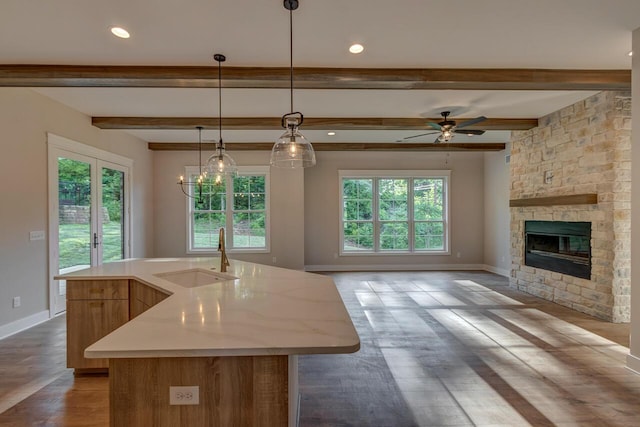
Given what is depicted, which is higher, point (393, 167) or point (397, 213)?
point (393, 167)

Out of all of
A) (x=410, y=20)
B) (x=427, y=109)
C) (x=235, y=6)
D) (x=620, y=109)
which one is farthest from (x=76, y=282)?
(x=620, y=109)

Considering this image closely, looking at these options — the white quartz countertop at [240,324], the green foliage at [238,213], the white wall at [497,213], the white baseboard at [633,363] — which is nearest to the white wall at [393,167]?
the white wall at [497,213]

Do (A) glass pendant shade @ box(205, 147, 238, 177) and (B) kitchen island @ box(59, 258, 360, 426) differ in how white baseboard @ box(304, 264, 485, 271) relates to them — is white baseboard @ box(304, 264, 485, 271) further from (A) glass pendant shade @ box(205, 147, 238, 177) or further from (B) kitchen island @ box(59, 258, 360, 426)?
(B) kitchen island @ box(59, 258, 360, 426)

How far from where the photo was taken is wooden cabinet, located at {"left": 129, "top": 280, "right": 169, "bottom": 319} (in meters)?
2.40

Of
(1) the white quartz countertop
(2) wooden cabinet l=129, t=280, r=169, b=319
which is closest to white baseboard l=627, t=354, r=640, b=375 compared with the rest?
(1) the white quartz countertop

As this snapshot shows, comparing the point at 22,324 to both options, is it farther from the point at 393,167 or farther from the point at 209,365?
the point at 393,167

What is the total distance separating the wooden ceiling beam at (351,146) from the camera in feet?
22.1

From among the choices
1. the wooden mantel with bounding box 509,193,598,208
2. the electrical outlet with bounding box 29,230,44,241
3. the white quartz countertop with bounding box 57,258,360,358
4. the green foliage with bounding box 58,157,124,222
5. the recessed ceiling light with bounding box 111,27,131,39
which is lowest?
the white quartz countertop with bounding box 57,258,360,358

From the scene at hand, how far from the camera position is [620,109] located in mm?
3930

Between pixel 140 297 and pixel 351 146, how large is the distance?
204 inches

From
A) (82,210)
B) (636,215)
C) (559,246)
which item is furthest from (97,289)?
(559,246)

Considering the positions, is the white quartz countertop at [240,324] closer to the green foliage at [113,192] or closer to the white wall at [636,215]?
the white wall at [636,215]

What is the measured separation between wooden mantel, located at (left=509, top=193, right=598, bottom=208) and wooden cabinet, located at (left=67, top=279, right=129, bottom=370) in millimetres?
5434

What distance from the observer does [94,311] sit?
259 centimetres
